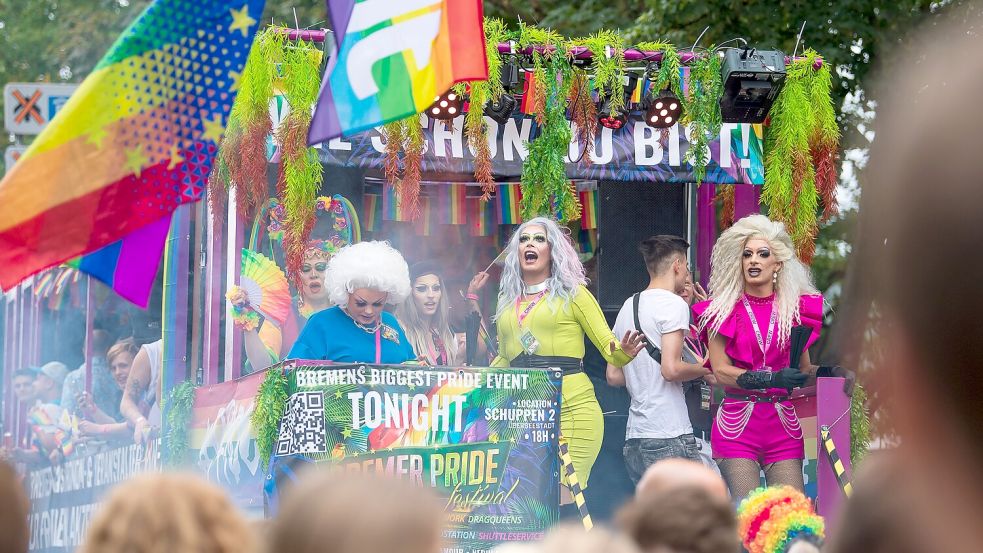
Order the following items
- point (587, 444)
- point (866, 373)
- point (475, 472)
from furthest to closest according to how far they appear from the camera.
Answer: point (587, 444), point (475, 472), point (866, 373)

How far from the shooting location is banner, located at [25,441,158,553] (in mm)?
8633

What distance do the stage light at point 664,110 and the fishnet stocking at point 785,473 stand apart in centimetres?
256

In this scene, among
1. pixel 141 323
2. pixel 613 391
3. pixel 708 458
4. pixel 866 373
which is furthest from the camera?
pixel 141 323

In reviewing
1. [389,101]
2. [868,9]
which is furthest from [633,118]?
[868,9]

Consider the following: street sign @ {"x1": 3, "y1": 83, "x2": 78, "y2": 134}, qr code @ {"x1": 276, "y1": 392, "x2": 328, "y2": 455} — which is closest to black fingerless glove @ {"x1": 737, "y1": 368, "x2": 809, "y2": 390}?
qr code @ {"x1": 276, "y1": 392, "x2": 328, "y2": 455}

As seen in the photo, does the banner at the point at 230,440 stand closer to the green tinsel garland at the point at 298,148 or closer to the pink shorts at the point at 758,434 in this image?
the green tinsel garland at the point at 298,148

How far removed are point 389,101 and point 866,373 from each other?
210 inches

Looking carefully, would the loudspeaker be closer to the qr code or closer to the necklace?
the necklace

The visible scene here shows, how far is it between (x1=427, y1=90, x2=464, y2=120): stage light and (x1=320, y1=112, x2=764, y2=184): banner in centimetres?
10

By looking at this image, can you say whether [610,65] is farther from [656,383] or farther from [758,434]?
[758,434]

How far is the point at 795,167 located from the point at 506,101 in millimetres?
1955

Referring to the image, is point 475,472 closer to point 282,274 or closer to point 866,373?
point 282,274

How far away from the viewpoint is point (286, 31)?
7.88 m

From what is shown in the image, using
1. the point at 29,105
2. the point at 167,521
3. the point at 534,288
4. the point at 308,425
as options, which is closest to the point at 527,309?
the point at 534,288
